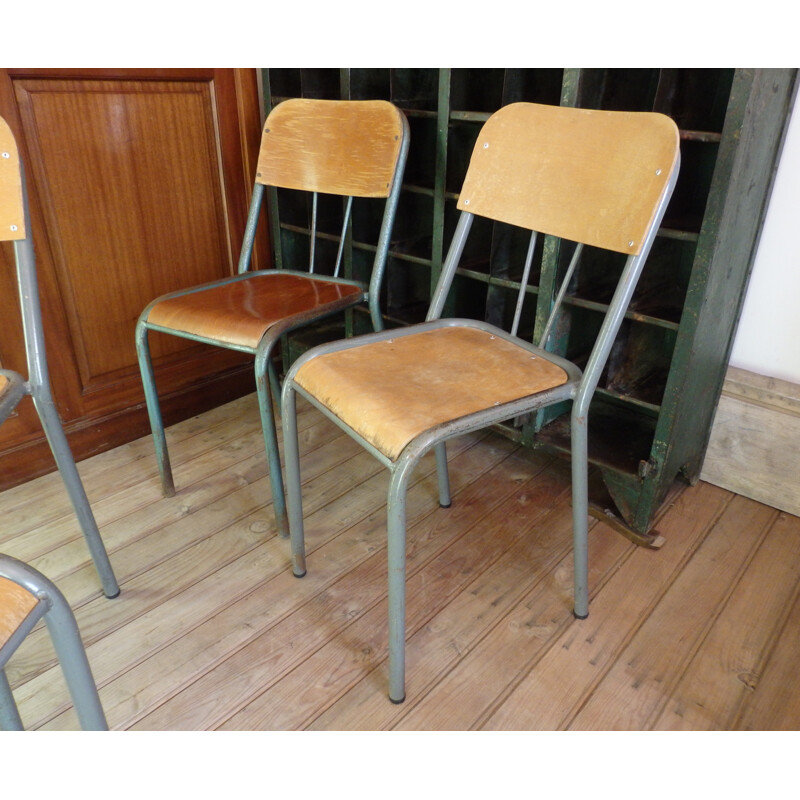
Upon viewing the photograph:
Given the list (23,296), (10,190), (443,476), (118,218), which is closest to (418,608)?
(443,476)

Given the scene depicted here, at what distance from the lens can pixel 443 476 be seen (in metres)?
1.55

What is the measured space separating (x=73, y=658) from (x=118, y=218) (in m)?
1.33

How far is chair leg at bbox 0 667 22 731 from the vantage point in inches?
29.0

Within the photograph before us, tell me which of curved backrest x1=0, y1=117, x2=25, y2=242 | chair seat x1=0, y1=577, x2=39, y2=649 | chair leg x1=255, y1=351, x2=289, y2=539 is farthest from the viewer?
chair leg x1=255, y1=351, x2=289, y2=539

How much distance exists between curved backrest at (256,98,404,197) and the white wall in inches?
33.0

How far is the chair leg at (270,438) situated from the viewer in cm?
132

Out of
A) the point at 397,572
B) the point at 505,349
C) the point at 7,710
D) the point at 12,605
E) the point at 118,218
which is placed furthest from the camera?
the point at 118,218

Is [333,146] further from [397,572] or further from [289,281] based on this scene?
[397,572]

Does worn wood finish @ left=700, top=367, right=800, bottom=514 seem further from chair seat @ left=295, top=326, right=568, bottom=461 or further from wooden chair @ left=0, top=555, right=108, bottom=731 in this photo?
wooden chair @ left=0, top=555, right=108, bottom=731

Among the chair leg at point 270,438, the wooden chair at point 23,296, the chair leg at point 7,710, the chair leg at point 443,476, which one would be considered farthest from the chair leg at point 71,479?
the chair leg at point 443,476

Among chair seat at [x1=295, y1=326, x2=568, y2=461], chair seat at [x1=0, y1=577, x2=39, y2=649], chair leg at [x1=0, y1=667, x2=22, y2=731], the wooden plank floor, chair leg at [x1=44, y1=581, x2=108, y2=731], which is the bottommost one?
the wooden plank floor

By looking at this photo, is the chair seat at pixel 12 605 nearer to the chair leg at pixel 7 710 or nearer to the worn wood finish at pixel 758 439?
the chair leg at pixel 7 710

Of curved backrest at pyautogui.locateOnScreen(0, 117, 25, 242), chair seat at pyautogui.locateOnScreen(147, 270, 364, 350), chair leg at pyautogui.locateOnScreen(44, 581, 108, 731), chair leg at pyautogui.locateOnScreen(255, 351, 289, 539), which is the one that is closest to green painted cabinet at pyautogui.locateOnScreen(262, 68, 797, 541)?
chair seat at pyautogui.locateOnScreen(147, 270, 364, 350)

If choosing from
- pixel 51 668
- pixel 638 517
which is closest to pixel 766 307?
pixel 638 517
